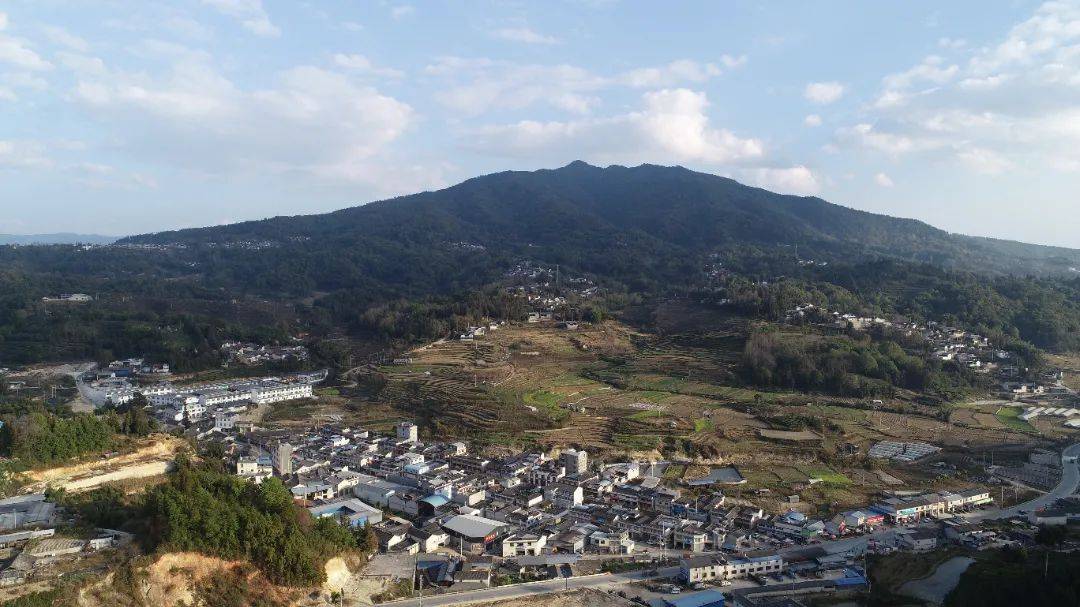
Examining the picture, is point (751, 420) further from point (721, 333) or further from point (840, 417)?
point (721, 333)

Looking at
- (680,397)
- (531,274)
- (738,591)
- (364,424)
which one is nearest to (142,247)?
(531,274)

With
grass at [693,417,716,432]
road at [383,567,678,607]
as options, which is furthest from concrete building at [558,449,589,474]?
road at [383,567,678,607]

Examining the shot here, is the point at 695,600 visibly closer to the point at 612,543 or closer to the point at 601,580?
the point at 601,580

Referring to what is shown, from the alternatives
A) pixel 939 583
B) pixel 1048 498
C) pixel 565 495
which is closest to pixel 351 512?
pixel 565 495

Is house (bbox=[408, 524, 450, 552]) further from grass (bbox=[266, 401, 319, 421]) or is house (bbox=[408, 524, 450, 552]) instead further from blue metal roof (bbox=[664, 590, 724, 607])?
grass (bbox=[266, 401, 319, 421])

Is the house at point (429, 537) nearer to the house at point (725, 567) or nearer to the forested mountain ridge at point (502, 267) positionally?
the house at point (725, 567)
